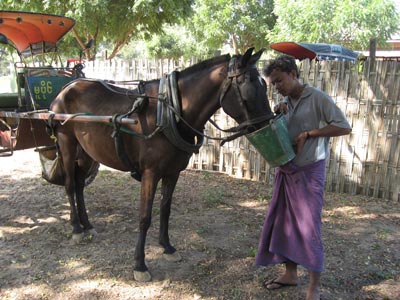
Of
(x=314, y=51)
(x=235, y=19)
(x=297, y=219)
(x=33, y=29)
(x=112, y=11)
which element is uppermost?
(x=235, y=19)

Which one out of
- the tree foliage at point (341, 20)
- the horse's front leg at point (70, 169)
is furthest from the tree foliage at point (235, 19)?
the horse's front leg at point (70, 169)

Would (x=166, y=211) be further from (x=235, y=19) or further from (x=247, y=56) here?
(x=235, y=19)

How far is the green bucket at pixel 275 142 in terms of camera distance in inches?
95.9

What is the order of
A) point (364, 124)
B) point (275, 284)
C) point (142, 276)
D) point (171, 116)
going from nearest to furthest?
point (171, 116), point (275, 284), point (142, 276), point (364, 124)

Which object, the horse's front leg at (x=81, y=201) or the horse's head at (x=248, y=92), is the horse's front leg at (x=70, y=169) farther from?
the horse's head at (x=248, y=92)

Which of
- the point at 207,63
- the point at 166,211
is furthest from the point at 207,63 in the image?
the point at 166,211

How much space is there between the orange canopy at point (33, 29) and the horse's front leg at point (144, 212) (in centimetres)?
234

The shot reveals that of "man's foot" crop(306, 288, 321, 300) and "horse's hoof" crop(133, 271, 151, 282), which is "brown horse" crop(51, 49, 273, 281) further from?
"man's foot" crop(306, 288, 321, 300)

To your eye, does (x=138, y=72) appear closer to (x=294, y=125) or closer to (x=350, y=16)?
(x=294, y=125)

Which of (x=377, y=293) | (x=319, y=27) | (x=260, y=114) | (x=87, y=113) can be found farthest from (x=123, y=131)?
(x=319, y=27)

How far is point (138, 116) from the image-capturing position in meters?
3.11

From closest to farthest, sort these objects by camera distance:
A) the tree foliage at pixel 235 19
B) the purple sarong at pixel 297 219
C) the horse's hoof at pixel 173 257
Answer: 1. the purple sarong at pixel 297 219
2. the horse's hoof at pixel 173 257
3. the tree foliage at pixel 235 19

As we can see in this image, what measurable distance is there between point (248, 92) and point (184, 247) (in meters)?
2.02

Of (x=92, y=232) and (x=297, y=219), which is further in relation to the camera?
(x=92, y=232)
